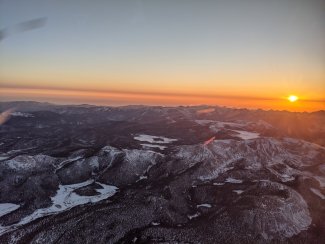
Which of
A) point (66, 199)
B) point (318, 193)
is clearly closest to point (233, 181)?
point (318, 193)

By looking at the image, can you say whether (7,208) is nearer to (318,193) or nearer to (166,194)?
(166,194)

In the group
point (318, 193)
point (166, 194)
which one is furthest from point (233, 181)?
point (166, 194)

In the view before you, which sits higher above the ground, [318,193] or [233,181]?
[233,181]

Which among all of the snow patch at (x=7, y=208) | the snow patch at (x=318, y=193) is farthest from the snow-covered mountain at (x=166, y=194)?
the snow patch at (x=318, y=193)

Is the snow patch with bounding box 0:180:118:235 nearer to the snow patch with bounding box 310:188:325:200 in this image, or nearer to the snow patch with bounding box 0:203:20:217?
the snow patch with bounding box 0:203:20:217

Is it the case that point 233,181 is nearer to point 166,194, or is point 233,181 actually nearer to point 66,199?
point 166,194

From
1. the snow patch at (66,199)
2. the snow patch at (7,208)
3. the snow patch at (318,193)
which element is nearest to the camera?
the snow patch at (66,199)

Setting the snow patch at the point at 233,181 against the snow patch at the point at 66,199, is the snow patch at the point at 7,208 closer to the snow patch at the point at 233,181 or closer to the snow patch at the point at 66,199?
the snow patch at the point at 66,199

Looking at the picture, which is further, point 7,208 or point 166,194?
point 166,194

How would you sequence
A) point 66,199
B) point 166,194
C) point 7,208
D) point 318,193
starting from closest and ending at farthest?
1. point 7,208
2. point 66,199
3. point 166,194
4. point 318,193

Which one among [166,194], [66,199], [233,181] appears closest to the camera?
[66,199]

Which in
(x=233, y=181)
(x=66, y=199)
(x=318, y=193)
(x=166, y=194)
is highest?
(x=233, y=181)

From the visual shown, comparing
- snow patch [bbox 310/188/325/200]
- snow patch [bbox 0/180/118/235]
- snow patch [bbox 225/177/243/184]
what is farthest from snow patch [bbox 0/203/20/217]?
snow patch [bbox 310/188/325/200]
